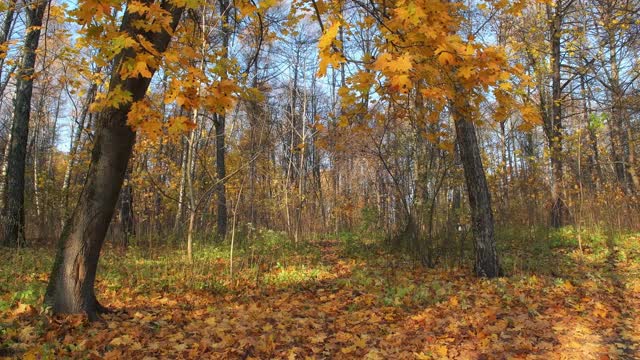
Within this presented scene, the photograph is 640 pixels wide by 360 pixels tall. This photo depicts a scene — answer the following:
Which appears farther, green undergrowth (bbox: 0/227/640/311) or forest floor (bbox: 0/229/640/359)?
green undergrowth (bbox: 0/227/640/311)

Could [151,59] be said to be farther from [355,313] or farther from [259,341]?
[355,313]

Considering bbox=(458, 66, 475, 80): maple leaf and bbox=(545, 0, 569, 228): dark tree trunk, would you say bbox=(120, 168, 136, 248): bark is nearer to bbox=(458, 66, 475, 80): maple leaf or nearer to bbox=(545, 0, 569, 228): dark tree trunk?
bbox=(458, 66, 475, 80): maple leaf

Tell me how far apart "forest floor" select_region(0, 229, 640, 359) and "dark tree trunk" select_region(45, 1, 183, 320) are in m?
0.24

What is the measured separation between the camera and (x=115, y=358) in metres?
3.47

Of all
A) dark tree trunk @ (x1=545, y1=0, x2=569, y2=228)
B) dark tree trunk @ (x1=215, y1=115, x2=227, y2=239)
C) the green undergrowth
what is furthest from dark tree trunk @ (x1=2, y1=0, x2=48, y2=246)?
dark tree trunk @ (x1=545, y1=0, x2=569, y2=228)

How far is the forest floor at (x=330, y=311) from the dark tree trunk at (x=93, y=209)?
0.78 feet

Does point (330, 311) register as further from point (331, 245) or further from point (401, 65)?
point (331, 245)

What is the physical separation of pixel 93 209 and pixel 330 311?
9.39ft

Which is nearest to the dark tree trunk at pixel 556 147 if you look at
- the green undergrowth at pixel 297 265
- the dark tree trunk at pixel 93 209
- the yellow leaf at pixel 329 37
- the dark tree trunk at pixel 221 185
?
the green undergrowth at pixel 297 265

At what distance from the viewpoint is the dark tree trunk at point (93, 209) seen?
411cm

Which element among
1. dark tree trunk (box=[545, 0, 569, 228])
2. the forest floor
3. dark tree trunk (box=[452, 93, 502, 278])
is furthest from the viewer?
dark tree trunk (box=[545, 0, 569, 228])

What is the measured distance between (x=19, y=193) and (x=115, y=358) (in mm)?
7624

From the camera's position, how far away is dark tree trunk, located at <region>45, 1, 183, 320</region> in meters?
4.11

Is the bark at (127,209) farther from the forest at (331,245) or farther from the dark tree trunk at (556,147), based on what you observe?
the dark tree trunk at (556,147)
